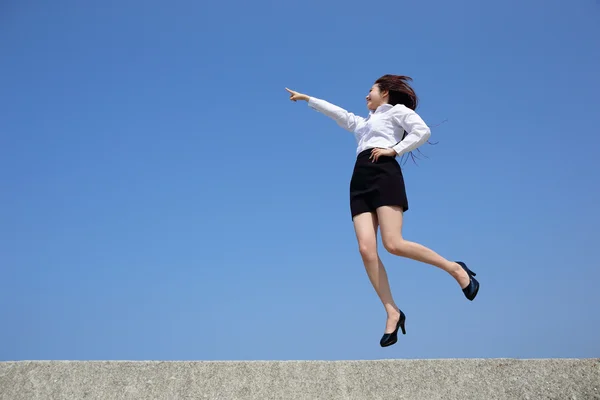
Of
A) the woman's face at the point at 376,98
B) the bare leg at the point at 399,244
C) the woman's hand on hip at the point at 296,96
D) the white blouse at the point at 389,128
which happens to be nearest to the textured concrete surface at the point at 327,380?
the bare leg at the point at 399,244

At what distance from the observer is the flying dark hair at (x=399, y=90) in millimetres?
4863

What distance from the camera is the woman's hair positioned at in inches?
191

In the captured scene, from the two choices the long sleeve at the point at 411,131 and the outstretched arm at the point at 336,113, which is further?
the outstretched arm at the point at 336,113

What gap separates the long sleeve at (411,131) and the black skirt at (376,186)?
134 mm

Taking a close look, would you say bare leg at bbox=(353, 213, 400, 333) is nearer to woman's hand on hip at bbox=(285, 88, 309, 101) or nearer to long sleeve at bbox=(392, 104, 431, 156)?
long sleeve at bbox=(392, 104, 431, 156)

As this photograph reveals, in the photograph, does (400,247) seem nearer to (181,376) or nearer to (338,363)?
(338,363)

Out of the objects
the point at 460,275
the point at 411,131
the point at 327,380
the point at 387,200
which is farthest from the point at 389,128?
the point at 327,380

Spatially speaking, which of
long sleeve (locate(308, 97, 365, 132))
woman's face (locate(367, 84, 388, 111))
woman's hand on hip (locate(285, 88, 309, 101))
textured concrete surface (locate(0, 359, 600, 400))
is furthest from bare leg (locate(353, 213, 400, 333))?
woman's hand on hip (locate(285, 88, 309, 101))

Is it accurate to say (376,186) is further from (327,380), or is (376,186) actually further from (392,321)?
(327,380)

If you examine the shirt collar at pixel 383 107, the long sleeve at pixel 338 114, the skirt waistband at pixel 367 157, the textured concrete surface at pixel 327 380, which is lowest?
the textured concrete surface at pixel 327 380

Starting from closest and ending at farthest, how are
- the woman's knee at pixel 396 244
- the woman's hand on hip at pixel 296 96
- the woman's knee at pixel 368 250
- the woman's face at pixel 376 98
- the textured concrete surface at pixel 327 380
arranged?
the textured concrete surface at pixel 327 380, the woman's knee at pixel 396 244, the woman's knee at pixel 368 250, the woman's face at pixel 376 98, the woman's hand on hip at pixel 296 96

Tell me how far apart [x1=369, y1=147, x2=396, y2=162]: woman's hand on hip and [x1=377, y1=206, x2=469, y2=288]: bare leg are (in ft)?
1.39

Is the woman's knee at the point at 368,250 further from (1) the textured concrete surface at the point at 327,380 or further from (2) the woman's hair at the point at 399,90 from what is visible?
(2) the woman's hair at the point at 399,90

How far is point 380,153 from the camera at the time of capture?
4.50 meters
